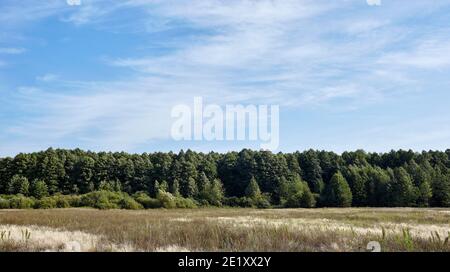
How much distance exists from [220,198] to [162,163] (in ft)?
65.8

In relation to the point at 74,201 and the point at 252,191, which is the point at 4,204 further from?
Answer: the point at 252,191

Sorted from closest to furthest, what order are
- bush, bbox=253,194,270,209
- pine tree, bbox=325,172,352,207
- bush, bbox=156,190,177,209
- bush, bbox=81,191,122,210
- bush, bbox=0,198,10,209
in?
bush, bbox=0,198,10,209
bush, bbox=81,191,122,210
bush, bbox=156,190,177,209
bush, bbox=253,194,270,209
pine tree, bbox=325,172,352,207

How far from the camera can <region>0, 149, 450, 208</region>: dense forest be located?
79206 millimetres

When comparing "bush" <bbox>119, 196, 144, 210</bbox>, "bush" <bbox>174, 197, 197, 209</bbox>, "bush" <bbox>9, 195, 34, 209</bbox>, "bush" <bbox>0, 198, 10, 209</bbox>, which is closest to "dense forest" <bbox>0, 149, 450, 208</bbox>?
"bush" <bbox>174, 197, 197, 209</bbox>

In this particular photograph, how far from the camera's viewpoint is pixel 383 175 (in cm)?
8769

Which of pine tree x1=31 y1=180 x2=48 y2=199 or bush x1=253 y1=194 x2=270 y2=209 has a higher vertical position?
pine tree x1=31 y1=180 x2=48 y2=199

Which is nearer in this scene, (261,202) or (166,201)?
(166,201)

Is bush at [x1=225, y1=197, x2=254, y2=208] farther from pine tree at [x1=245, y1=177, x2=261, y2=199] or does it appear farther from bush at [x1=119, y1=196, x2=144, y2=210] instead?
bush at [x1=119, y1=196, x2=144, y2=210]

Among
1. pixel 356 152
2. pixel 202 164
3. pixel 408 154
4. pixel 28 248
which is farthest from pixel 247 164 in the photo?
pixel 28 248

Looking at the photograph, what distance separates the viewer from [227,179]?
95.9 meters

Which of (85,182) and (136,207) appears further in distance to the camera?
(85,182)

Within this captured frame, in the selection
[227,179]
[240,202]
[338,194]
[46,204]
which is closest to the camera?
[46,204]

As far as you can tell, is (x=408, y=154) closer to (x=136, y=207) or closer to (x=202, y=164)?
(x=202, y=164)

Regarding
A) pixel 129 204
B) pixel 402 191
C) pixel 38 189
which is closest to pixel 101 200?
pixel 129 204
